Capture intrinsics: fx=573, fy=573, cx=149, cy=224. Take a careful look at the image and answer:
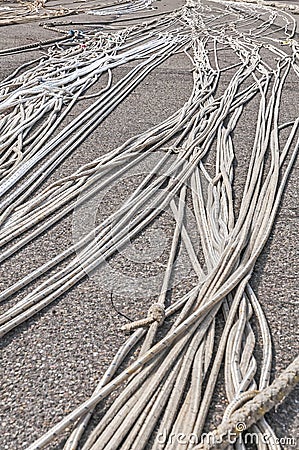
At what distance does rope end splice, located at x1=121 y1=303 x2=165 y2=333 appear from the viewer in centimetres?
192

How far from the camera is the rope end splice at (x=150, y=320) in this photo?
1.92 metres

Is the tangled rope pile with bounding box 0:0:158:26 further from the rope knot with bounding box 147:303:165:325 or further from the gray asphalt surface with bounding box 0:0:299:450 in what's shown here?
the rope knot with bounding box 147:303:165:325

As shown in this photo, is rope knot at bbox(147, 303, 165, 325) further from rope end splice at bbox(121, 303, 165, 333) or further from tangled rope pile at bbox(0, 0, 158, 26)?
tangled rope pile at bbox(0, 0, 158, 26)

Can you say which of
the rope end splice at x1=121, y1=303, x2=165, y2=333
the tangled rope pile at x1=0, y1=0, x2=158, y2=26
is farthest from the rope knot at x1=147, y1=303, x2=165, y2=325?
the tangled rope pile at x1=0, y1=0, x2=158, y2=26

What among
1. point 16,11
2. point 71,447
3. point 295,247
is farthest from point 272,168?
point 16,11

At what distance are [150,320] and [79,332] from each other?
242 mm

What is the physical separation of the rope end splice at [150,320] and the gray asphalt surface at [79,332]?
0.14 ft

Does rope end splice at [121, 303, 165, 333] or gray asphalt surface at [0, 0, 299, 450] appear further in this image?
rope end splice at [121, 303, 165, 333]

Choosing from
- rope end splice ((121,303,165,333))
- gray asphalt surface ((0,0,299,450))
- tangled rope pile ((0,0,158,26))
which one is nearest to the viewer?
gray asphalt surface ((0,0,299,450))

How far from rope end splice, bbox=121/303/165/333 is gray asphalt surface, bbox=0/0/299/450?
4cm

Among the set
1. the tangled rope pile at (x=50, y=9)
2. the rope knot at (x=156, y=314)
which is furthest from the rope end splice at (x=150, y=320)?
the tangled rope pile at (x=50, y=9)

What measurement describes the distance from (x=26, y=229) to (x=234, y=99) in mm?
2262

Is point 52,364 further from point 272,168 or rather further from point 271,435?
point 272,168

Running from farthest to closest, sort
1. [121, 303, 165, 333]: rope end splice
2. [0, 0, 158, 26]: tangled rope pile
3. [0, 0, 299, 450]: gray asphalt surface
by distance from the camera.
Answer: [0, 0, 158, 26]: tangled rope pile < [121, 303, 165, 333]: rope end splice < [0, 0, 299, 450]: gray asphalt surface
